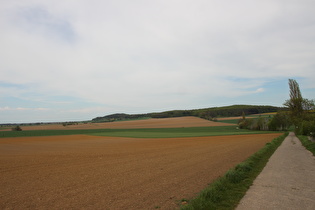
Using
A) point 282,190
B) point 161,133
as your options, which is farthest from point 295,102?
point 161,133

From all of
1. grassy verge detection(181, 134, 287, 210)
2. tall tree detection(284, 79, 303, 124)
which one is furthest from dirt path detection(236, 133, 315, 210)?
tall tree detection(284, 79, 303, 124)

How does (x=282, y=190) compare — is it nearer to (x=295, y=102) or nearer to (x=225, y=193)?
(x=225, y=193)

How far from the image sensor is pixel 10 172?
15703 millimetres

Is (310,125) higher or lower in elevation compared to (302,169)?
higher

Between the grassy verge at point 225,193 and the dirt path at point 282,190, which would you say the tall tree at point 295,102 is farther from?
the grassy verge at point 225,193

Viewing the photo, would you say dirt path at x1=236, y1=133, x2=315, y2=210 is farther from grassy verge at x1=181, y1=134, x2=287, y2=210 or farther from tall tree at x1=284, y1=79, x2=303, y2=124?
tall tree at x1=284, y1=79, x2=303, y2=124

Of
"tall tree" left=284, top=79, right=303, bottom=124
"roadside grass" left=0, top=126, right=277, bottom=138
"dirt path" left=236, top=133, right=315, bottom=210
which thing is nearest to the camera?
"dirt path" left=236, top=133, right=315, bottom=210

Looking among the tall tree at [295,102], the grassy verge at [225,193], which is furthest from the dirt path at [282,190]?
the tall tree at [295,102]

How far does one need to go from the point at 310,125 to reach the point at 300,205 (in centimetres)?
2467

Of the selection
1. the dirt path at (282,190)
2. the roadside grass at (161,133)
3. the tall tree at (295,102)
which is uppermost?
the tall tree at (295,102)

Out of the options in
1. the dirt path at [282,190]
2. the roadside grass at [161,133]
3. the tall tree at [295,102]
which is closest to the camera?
the dirt path at [282,190]

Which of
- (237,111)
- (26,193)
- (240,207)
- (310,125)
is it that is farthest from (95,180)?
(237,111)

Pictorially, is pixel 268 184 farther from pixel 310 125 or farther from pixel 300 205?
pixel 310 125

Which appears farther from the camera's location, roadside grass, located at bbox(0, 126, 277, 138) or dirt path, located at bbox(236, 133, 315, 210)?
roadside grass, located at bbox(0, 126, 277, 138)
